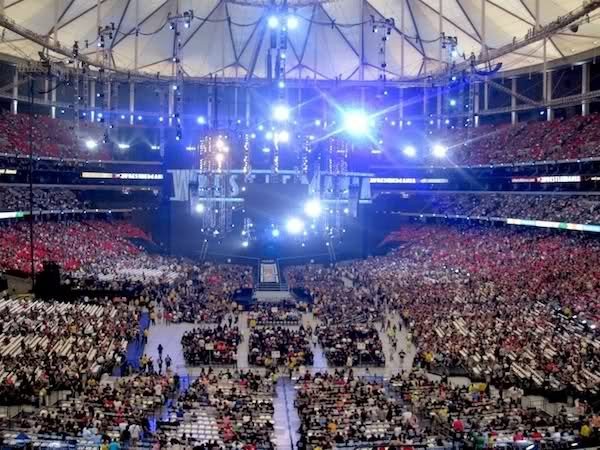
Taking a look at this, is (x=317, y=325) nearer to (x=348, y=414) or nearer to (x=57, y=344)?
(x=57, y=344)

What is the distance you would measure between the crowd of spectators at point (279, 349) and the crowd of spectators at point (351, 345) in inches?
31.1

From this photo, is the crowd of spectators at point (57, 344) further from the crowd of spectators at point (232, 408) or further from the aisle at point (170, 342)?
the crowd of spectators at point (232, 408)

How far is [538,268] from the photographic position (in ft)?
120

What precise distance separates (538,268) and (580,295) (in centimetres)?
610

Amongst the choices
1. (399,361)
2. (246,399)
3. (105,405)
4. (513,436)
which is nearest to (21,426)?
(105,405)

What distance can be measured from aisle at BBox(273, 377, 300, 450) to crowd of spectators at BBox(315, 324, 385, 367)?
287cm

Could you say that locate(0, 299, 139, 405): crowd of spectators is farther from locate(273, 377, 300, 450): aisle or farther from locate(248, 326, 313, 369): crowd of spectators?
locate(273, 377, 300, 450): aisle

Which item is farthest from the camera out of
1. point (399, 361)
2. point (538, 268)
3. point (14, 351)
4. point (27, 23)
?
point (27, 23)

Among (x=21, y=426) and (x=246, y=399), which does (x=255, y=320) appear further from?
(x=21, y=426)

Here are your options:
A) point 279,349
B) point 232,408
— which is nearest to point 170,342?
point 279,349

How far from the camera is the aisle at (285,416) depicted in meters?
17.2

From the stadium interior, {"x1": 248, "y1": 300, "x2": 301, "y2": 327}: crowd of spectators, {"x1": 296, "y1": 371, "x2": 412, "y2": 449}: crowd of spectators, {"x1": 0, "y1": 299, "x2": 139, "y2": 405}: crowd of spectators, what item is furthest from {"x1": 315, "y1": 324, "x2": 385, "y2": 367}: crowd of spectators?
{"x1": 0, "y1": 299, "x2": 139, "y2": 405}: crowd of spectators

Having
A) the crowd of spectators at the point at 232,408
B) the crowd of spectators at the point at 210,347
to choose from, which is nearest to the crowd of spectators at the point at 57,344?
the crowd of spectators at the point at 210,347

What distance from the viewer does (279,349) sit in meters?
26.6
